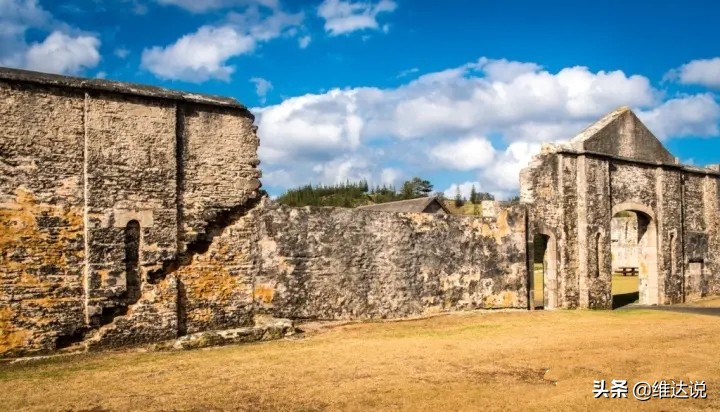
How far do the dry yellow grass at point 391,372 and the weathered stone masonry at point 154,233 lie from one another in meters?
1.00

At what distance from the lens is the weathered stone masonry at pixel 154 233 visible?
9281 millimetres

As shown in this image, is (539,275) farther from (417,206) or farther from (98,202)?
(98,202)

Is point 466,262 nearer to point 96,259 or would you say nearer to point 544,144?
point 544,144

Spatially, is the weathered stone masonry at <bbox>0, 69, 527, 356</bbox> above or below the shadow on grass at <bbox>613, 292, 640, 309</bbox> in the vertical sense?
above

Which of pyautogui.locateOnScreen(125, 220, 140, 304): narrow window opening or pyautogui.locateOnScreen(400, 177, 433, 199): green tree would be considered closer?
pyautogui.locateOnScreen(125, 220, 140, 304): narrow window opening

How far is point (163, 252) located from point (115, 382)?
11.1ft

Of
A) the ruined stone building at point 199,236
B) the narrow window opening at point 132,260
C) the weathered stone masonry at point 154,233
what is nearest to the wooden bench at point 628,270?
the ruined stone building at point 199,236

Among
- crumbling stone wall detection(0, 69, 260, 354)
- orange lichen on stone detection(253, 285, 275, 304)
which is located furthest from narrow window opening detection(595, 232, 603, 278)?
crumbling stone wall detection(0, 69, 260, 354)

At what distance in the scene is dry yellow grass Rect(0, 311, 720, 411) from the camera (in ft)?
20.4

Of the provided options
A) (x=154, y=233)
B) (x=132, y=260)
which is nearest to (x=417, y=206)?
(x=154, y=233)

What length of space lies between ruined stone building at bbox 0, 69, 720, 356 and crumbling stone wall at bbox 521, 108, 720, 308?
6 cm

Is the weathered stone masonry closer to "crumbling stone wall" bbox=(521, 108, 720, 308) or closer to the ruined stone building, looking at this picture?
the ruined stone building

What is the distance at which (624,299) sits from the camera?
19391mm

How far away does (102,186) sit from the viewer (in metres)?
9.88
